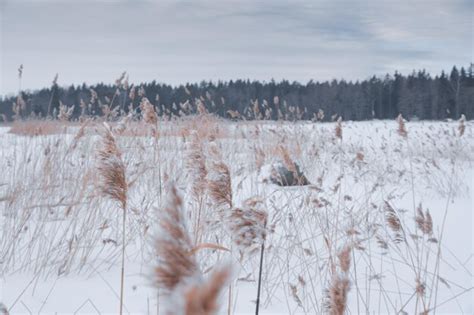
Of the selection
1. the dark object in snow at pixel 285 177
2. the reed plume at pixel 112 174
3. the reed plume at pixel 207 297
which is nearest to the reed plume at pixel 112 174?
the reed plume at pixel 112 174

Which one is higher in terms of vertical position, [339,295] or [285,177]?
[339,295]

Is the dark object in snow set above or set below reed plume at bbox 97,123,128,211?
below

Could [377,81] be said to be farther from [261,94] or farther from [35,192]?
[35,192]

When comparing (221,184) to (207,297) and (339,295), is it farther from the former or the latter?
(207,297)

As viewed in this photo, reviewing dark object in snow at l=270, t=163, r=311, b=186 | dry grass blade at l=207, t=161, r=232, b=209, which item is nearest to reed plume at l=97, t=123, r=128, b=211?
dry grass blade at l=207, t=161, r=232, b=209

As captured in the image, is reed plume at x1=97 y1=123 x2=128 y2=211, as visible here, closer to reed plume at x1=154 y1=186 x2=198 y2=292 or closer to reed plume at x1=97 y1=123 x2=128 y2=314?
reed plume at x1=97 y1=123 x2=128 y2=314

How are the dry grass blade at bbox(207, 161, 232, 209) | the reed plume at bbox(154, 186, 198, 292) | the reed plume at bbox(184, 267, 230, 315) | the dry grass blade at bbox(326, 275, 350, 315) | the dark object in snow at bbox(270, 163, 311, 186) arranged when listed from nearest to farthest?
the reed plume at bbox(184, 267, 230, 315)
the reed plume at bbox(154, 186, 198, 292)
the dry grass blade at bbox(326, 275, 350, 315)
the dry grass blade at bbox(207, 161, 232, 209)
the dark object in snow at bbox(270, 163, 311, 186)

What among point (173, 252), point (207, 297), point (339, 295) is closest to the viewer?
point (207, 297)

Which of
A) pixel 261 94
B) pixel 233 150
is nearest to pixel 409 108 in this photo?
pixel 261 94

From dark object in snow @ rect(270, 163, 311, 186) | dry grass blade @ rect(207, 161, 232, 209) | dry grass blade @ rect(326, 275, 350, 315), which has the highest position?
dry grass blade @ rect(207, 161, 232, 209)

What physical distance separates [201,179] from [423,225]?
3.94ft

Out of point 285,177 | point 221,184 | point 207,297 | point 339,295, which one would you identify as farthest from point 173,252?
point 285,177

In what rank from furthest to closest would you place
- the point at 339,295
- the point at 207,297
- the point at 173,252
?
the point at 339,295 → the point at 173,252 → the point at 207,297

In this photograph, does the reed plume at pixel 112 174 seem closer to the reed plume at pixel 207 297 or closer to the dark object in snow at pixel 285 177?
the reed plume at pixel 207 297
